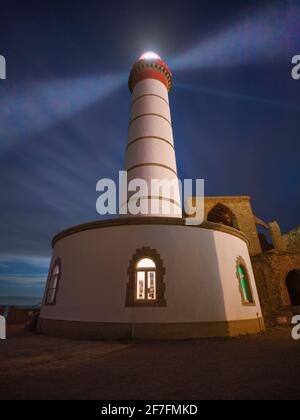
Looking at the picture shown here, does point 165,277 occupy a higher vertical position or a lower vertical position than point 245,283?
lower

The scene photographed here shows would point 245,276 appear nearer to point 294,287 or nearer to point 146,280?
point 146,280

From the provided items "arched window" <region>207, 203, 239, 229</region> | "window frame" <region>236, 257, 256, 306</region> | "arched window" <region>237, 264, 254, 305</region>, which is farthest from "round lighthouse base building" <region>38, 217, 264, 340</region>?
"arched window" <region>207, 203, 239, 229</region>

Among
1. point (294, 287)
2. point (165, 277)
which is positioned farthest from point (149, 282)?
point (294, 287)

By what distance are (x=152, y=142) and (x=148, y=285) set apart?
7882 millimetres

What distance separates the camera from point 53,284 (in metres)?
10.3

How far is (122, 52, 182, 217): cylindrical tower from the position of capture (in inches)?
454

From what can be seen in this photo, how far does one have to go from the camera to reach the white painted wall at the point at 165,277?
771cm

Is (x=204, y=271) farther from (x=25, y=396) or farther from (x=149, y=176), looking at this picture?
(x=25, y=396)

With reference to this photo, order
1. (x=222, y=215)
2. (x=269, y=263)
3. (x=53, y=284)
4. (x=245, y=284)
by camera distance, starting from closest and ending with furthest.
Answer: (x=53, y=284), (x=245, y=284), (x=269, y=263), (x=222, y=215)

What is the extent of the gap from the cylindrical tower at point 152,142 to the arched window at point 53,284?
168 inches

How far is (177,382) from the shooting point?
11.9 feet

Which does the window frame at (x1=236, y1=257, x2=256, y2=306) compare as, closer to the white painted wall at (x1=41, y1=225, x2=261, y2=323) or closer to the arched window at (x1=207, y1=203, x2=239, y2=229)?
the white painted wall at (x1=41, y1=225, x2=261, y2=323)

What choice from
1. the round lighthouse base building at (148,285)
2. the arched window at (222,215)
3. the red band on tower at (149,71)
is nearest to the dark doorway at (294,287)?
the arched window at (222,215)
